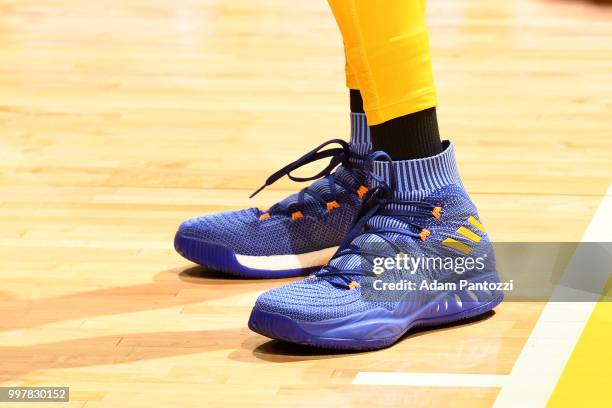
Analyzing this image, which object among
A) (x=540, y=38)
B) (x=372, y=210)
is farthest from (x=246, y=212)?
(x=540, y=38)

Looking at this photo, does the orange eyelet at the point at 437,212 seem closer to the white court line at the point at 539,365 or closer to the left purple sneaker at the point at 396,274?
the left purple sneaker at the point at 396,274

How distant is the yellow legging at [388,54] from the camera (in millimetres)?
1187

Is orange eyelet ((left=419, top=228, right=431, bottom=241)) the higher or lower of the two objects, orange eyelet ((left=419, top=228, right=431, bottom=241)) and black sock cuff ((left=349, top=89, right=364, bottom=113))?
the lower

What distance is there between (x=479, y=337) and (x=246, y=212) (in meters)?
0.35

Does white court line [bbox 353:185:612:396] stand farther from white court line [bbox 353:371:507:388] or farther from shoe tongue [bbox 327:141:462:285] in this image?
shoe tongue [bbox 327:141:462:285]

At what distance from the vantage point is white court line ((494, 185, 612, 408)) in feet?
3.59

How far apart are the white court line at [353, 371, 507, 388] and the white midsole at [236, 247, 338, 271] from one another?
0.29 metres

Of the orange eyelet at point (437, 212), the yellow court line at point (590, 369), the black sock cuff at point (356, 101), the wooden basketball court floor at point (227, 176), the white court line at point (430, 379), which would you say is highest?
the black sock cuff at point (356, 101)

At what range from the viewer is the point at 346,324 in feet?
3.89

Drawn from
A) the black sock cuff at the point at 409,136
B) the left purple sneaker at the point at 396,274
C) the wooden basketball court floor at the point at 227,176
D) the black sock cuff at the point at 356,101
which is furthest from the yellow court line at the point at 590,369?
the black sock cuff at the point at 356,101

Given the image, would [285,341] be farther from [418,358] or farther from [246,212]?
[246,212]

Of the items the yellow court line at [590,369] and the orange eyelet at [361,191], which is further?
the orange eyelet at [361,191]

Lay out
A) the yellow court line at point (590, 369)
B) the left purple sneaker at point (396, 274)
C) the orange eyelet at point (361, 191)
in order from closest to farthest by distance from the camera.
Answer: the yellow court line at point (590, 369) → the left purple sneaker at point (396, 274) → the orange eyelet at point (361, 191)

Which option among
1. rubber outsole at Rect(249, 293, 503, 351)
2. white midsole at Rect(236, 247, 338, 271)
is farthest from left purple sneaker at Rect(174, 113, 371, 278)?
rubber outsole at Rect(249, 293, 503, 351)
